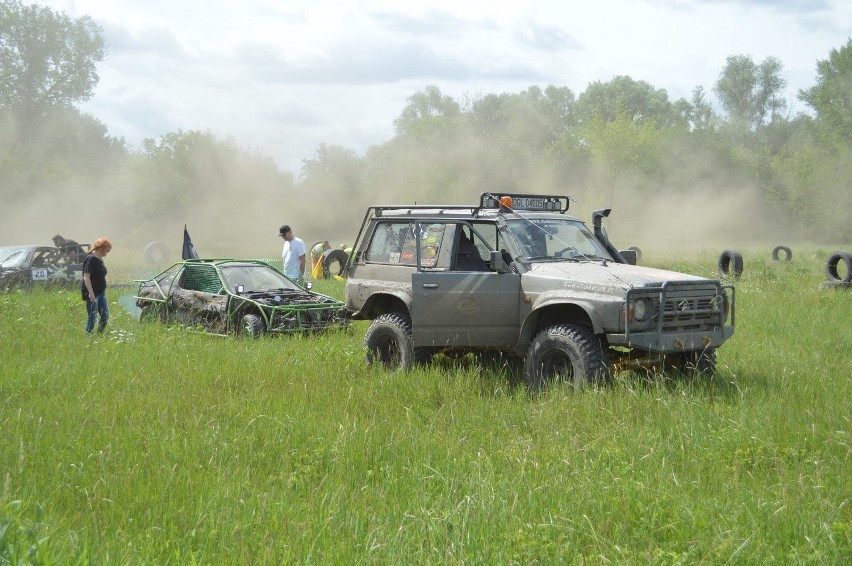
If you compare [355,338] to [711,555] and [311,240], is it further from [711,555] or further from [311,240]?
[311,240]

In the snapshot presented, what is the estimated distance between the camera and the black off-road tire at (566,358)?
29.0 feet

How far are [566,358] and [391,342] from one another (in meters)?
Answer: 2.53

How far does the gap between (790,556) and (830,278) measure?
56.0 feet

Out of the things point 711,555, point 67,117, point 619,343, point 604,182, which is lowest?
point 711,555

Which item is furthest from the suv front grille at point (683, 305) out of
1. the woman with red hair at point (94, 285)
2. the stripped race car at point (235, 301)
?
the woman with red hair at point (94, 285)

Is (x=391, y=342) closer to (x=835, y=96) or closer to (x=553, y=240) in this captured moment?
(x=553, y=240)

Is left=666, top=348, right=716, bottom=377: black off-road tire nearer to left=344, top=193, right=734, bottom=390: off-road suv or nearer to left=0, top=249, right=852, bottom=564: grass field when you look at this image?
left=344, top=193, right=734, bottom=390: off-road suv

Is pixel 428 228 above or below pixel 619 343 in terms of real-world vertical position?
above

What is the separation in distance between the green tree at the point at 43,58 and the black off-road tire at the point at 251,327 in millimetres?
54700

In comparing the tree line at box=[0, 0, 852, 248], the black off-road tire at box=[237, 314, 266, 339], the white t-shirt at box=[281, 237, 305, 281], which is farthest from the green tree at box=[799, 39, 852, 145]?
the black off-road tire at box=[237, 314, 266, 339]

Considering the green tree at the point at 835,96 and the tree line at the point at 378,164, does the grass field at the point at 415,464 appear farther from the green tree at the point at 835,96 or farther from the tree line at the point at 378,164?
the green tree at the point at 835,96

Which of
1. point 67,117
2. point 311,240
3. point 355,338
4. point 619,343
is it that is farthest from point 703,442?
point 67,117

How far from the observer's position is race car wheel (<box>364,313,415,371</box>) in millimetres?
10453

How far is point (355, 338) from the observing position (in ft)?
43.2
